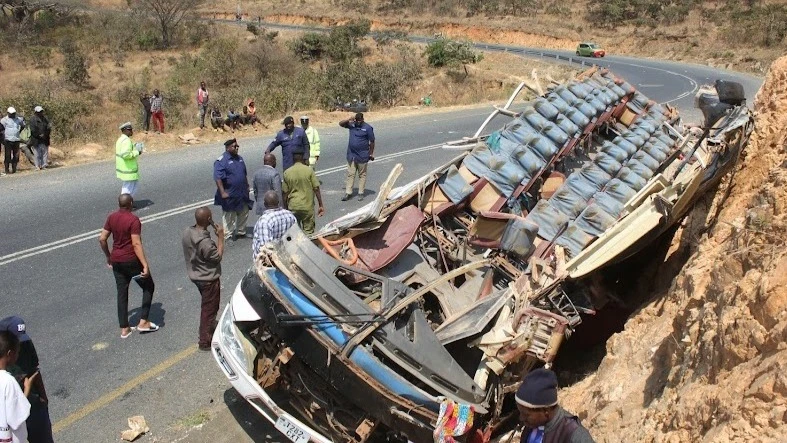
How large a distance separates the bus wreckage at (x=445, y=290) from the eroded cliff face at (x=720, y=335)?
0.91 ft

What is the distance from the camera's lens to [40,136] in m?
13.5

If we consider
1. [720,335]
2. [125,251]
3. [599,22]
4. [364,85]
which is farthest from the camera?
[599,22]

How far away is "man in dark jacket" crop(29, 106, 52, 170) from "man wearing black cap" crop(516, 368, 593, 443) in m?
12.9

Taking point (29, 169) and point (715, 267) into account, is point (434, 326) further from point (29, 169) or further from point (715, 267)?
point (29, 169)

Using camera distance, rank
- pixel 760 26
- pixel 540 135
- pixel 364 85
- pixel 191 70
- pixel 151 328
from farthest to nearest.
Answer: pixel 760 26, pixel 191 70, pixel 364 85, pixel 540 135, pixel 151 328

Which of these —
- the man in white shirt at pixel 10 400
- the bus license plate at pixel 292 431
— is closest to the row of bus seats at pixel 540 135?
the bus license plate at pixel 292 431

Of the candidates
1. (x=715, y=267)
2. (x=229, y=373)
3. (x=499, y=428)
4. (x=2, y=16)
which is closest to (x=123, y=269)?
(x=229, y=373)

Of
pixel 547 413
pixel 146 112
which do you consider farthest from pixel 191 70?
pixel 547 413

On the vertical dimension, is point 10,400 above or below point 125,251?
above

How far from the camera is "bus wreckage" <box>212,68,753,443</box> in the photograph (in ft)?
15.7

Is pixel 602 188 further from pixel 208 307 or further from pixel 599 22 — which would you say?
pixel 599 22

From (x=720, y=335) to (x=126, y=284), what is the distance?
5.48 metres

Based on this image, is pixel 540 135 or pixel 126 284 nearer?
pixel 126 284

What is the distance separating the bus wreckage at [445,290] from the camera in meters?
4.77
